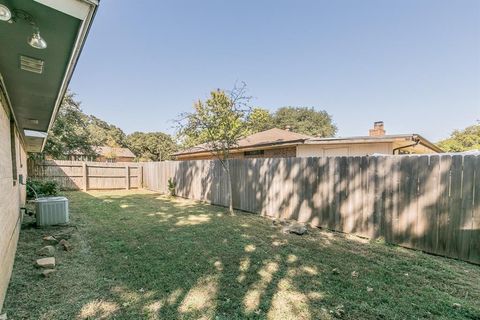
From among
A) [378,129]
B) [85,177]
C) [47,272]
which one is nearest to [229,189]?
[47,272]

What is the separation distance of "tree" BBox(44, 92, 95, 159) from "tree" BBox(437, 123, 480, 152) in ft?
104

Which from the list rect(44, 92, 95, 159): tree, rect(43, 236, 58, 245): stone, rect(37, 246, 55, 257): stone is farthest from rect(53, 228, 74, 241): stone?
rect(44, 92, 95, 159): tree

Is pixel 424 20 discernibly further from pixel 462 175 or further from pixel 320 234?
pixel 320 234

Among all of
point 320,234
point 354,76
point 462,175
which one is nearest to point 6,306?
point 320,234

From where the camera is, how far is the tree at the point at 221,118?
7.69 metres

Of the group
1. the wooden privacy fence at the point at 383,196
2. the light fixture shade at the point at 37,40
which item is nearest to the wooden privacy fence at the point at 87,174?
the wooden privacy fence at the point at 383,196

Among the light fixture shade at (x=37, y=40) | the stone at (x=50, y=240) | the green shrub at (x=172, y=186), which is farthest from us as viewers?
the green shrub at (x=172, y=186)

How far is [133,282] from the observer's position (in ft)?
9.91

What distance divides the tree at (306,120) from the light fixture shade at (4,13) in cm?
3887

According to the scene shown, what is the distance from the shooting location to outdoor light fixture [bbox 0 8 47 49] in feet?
5.04

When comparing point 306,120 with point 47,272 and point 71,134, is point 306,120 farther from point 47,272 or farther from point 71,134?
point 47,272

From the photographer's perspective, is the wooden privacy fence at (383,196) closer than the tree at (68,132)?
Yes

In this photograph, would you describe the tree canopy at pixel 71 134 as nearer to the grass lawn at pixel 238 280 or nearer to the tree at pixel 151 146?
the grass lawn at pixel 238 280

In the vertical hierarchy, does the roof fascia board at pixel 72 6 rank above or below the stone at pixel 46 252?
above
